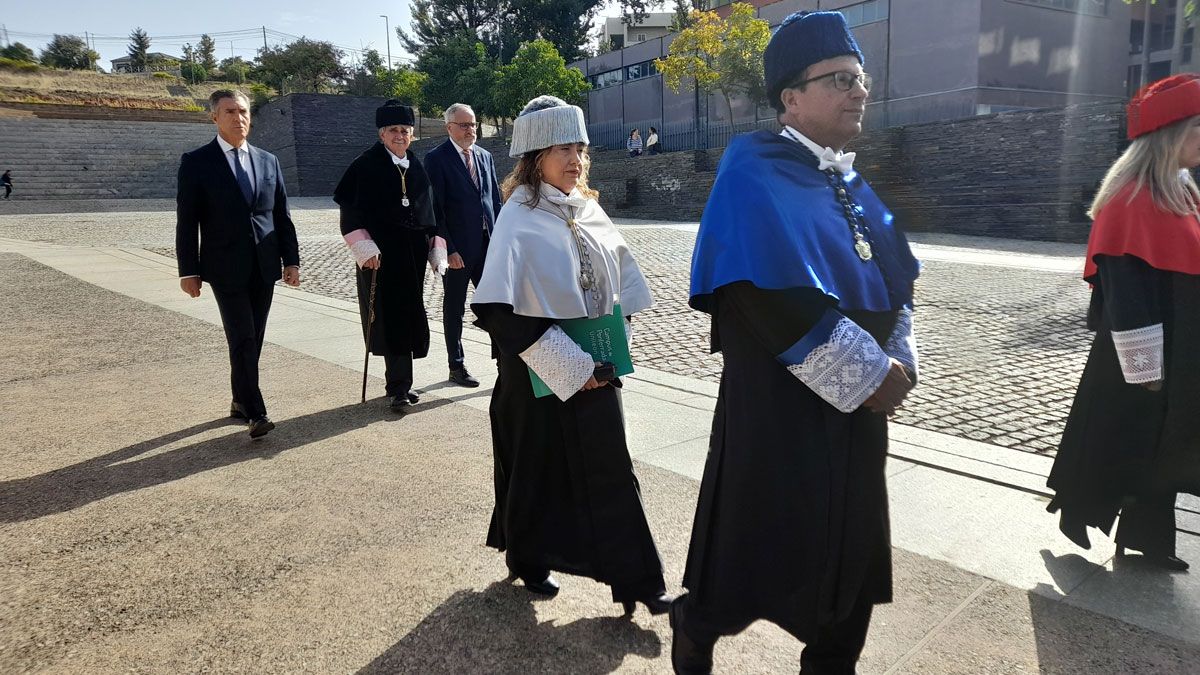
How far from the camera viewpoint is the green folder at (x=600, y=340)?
2.68 metres

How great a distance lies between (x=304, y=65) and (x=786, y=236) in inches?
2199

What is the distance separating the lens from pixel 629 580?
8.95 feet

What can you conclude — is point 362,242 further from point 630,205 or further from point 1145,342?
point 630,205

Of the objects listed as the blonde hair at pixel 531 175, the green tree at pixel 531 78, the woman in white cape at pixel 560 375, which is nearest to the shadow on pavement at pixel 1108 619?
the woman in white cape at pixel 560 375

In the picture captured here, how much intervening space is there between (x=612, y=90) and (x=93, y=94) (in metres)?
32.5

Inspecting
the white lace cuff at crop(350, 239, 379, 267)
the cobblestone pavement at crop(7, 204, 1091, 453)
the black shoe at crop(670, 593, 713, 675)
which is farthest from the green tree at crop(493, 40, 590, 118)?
the black shoe at crop(670, 593, 713, 675)

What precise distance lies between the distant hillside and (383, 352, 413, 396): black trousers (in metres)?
49.1

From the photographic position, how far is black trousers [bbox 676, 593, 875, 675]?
2.09 m

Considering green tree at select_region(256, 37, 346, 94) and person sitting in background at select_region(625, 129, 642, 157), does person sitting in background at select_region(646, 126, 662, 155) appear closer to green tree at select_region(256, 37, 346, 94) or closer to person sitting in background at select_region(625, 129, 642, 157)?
person sitting in background at select_region(625, 129, 642, 157)

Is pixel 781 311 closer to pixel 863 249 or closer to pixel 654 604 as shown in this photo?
pixel 863 249

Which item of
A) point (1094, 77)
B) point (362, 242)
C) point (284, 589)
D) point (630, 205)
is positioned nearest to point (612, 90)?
point (630, 205)

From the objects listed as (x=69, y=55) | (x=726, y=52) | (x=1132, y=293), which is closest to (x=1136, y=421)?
(x=1132, y=293)

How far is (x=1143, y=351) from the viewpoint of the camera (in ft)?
9.23

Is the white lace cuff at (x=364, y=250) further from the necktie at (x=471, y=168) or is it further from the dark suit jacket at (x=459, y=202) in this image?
the necktie at (x=471, y=168)
